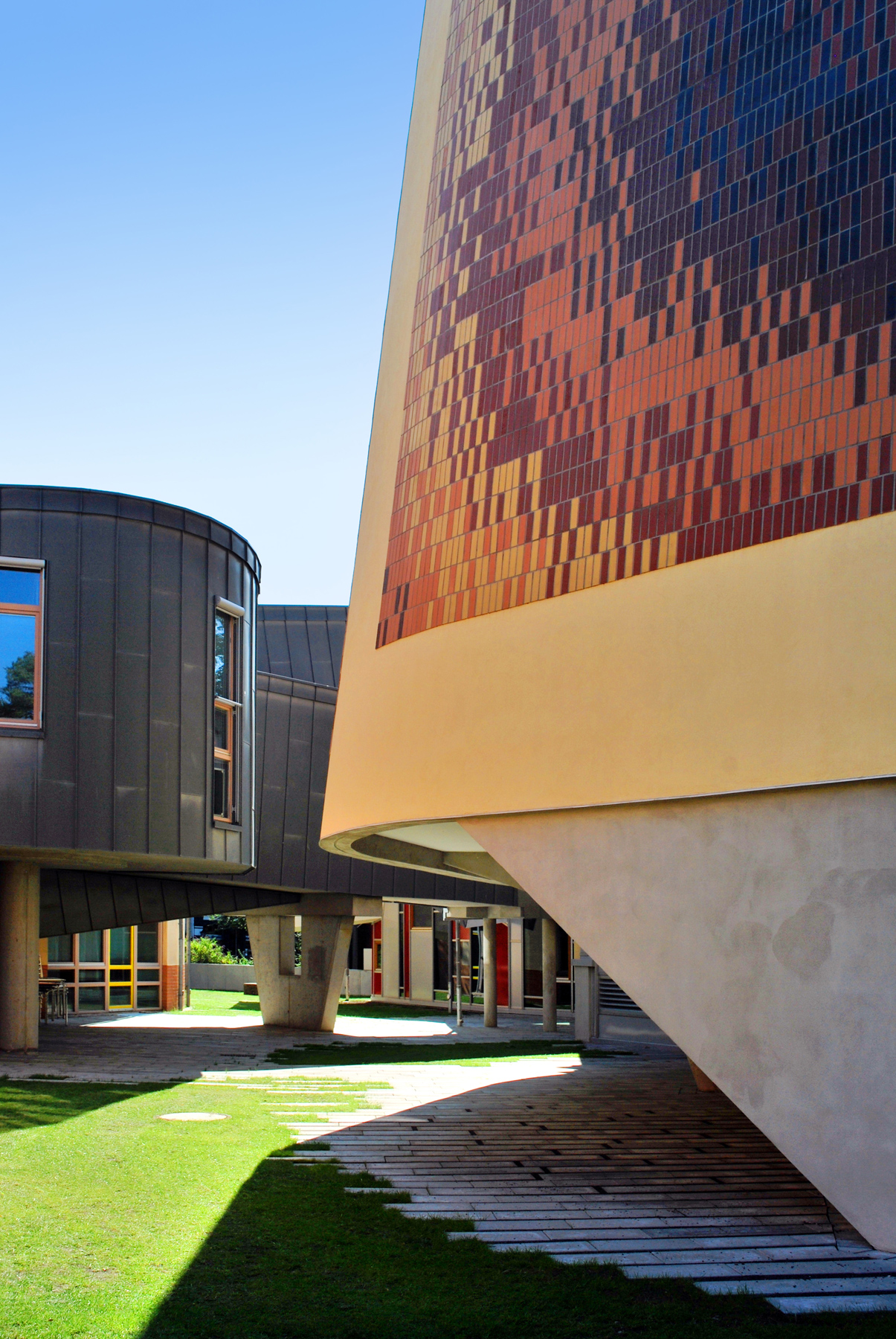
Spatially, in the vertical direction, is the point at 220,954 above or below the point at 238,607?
below

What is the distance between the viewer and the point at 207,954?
57562 millimetres

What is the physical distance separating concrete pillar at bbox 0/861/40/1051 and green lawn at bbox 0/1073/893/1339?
31.9ft

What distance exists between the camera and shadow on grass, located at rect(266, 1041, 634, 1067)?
23.5m

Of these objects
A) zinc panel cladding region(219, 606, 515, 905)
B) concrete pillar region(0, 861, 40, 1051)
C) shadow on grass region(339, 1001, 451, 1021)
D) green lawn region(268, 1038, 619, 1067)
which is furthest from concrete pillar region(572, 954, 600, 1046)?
concrete pillar region(0, 861, 40, 1051)

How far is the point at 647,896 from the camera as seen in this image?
10523mm

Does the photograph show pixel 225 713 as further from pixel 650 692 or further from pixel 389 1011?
pixel 389 1011

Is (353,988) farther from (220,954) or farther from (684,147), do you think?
(684,147)

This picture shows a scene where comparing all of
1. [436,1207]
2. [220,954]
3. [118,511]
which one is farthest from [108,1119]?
[220,954]

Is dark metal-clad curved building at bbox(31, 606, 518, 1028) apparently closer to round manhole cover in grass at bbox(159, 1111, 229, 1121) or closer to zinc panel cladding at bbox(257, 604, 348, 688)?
round manhole cover in grass at bbox(159, 1111, 229, 1121)

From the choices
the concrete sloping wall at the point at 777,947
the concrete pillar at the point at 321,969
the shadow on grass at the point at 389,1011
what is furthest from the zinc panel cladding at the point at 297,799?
the concrete sloping wall at the point at 777,947

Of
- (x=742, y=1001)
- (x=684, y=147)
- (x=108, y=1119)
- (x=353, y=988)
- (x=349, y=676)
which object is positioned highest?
(x=684, y=147)

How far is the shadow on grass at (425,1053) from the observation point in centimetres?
2347

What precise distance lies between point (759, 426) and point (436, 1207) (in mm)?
7200

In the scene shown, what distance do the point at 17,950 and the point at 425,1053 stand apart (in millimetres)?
9271
